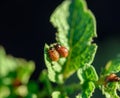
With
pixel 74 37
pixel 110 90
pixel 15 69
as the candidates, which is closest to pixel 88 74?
pixel 110 90

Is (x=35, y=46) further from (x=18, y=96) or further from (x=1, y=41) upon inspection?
(x=18, y=96)

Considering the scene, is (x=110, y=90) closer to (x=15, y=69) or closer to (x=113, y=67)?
(x=113, y=67)

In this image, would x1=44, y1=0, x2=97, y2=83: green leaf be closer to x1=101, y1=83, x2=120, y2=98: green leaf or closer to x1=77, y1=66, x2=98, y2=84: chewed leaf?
x1=77, y1=66, x2=98, y2=84: chewed leaf

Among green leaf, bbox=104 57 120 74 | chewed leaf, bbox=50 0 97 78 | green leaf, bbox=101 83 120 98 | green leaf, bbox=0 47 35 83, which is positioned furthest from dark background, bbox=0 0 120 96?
green leaf, bbox=101 83 120 98

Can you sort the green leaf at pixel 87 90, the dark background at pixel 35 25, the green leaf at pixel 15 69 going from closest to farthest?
the green leaf at pixel 87 90
the green leaf at pixel 15 69
the dark background at pixel 35 25

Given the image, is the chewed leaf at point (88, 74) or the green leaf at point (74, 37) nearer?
the chewed leaf at point (88, 74)

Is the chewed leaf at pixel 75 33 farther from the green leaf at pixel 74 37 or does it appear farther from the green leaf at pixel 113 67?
the green leaf at pixel 113 67

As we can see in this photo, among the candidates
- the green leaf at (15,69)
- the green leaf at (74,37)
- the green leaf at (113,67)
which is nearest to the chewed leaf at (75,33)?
the green leaf at (74,37)

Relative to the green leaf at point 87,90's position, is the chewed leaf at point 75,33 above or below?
above
